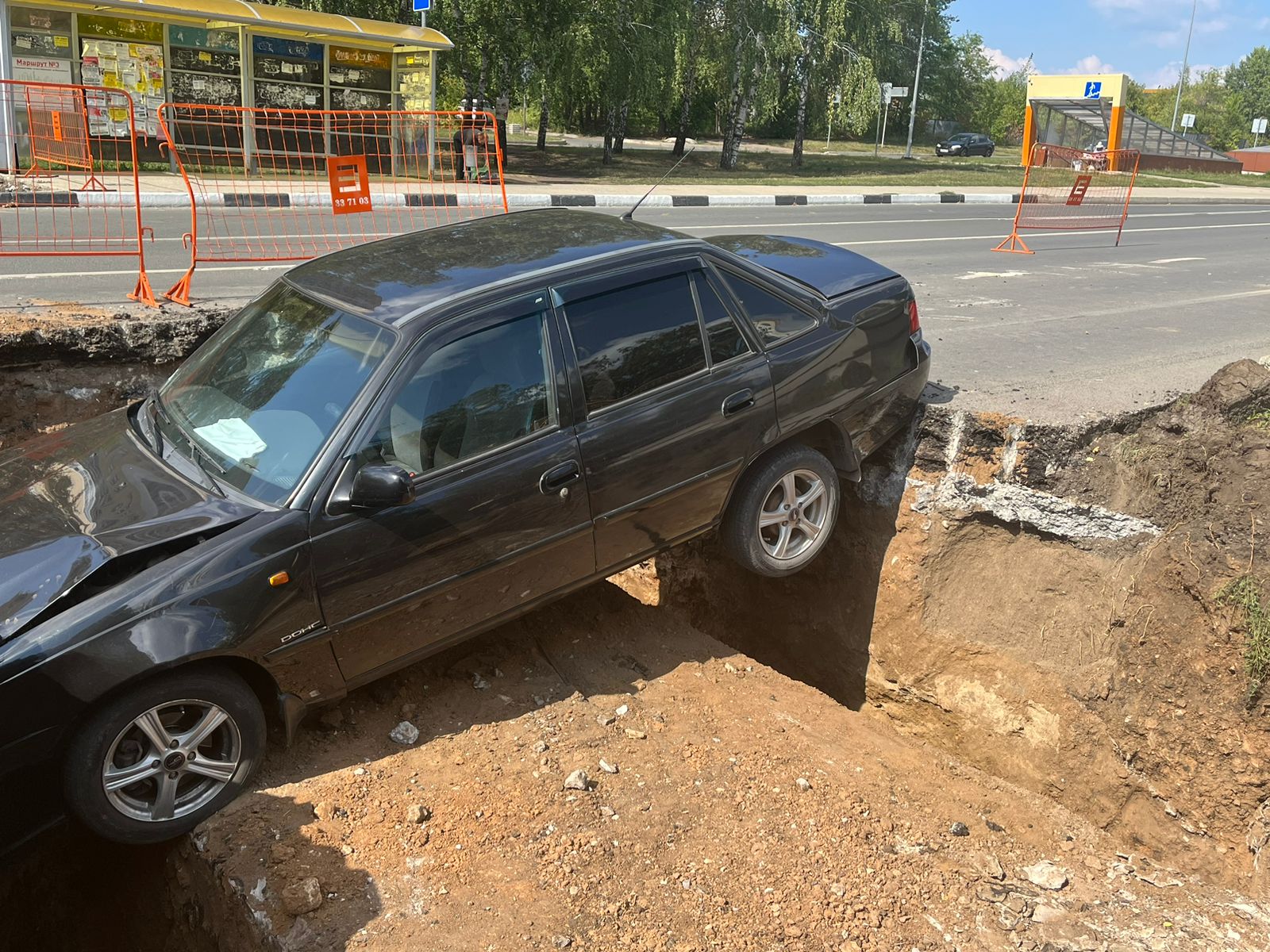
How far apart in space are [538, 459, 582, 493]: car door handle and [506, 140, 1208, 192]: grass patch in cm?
2029

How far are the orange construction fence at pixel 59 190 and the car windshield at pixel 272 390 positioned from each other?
6294mm

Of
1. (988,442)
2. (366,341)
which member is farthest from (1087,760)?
(366,341)

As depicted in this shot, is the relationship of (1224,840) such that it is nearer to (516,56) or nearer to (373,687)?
(373,687)

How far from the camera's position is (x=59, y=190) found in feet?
36.9

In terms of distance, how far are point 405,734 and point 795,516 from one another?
7.34 ft

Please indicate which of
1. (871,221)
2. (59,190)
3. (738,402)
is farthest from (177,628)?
(871,221)

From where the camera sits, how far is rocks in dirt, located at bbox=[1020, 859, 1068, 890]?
13.0 ft

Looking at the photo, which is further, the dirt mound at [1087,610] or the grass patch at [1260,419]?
the grass patch at [1260,419]

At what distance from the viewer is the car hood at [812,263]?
5.39 metres

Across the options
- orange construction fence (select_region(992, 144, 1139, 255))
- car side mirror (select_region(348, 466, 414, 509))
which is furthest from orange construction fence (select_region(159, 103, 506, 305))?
orange construction fence (select_region(992, 144, 1139, 255))

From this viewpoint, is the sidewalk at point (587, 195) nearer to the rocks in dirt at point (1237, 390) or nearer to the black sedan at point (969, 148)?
the rocks in dirt at point (1237, 390)

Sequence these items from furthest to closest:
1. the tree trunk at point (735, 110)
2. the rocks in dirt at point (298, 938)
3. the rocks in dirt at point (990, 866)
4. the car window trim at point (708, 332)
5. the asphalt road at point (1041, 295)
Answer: the tree trunk at point (735, 110) → the asphalt road at point (1041, 295) → the car window trim at point (708, 332) → the rocks in dirt at point (990, 866) → the rocks in dirt at point (298, 938)

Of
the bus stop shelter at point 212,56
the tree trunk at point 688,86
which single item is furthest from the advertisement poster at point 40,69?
the tree trunk at point 688,86

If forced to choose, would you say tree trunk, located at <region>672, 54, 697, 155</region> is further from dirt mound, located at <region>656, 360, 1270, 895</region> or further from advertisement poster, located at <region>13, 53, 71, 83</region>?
dirt mound, located at <region>656, 360, 1270, 895</region>
